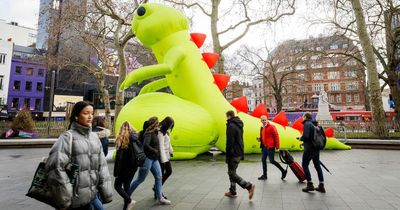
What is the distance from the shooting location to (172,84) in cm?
971

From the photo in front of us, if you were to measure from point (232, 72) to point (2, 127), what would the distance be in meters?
30.4

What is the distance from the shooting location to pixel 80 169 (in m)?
2.55

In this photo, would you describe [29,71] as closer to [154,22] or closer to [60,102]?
[60,102]

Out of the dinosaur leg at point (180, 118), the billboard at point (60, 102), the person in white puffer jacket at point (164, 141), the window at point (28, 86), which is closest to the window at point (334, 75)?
the billboard at point (60, 102)

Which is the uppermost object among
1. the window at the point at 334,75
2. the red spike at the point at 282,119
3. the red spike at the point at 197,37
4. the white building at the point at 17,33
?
the white building at the point at 17,33

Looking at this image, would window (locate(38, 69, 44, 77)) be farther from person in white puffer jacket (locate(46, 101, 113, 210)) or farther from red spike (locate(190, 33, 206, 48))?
person in white puffer jacket (locate(46, 101, 113, 210))

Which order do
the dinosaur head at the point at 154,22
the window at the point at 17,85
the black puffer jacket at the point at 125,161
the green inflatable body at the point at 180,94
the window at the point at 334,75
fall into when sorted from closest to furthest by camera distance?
1. the black puffer jacket at the point at 125,161
2. the green inflatable body at the point at 180,94
3. the dinosaur head at the point at 154,22
4. the window at the point at 17,85
5. the window at the point at 334,75

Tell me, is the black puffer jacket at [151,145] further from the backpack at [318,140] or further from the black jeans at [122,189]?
the backpack at [318,140]

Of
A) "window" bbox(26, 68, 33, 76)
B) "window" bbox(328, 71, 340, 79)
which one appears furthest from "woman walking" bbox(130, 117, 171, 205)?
"window" bbox(328, 71, 340, 79)

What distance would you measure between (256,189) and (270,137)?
139 cm

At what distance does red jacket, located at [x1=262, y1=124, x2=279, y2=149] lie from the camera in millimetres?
6457

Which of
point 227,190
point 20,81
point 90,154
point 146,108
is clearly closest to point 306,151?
point 227,190

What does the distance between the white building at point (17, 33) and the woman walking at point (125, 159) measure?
55.3 metres

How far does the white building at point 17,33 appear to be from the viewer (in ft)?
156
